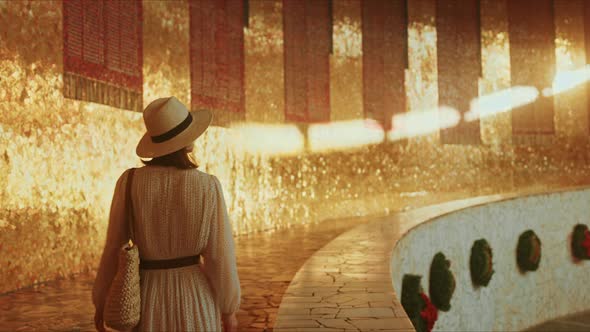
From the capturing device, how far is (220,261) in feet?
7.16

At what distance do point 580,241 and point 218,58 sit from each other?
6901 millimetres

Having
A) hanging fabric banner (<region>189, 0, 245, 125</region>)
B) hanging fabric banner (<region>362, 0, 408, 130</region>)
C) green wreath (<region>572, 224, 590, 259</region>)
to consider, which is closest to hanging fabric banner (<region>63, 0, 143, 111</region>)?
hanging fabric banner (<region>189, 0, 245, 125</region>)

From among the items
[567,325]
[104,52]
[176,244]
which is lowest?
[567,325]

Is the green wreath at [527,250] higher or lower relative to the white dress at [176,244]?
lower

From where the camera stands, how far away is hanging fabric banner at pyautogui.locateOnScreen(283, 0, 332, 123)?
10367mm

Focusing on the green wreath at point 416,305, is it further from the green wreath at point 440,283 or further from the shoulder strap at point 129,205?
the shoulder strap at point 129,205

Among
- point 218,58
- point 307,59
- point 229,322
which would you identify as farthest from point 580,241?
point 229,322

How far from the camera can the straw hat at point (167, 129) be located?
219 centimetres

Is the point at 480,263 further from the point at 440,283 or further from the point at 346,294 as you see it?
the point at 346,294

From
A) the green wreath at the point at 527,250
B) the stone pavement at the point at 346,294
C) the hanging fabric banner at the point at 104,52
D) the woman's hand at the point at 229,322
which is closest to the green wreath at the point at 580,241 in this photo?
the green wreath at the point at 527,250

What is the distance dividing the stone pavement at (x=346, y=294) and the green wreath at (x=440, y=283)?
1.02 meters

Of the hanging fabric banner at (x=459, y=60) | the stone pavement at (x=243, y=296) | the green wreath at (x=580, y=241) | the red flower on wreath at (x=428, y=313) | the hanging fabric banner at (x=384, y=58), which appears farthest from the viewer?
the hanging fabric banner at (x=459, y=60)

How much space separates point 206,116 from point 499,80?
488 inches

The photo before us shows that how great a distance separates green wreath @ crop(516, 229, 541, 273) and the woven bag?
8.56 m
